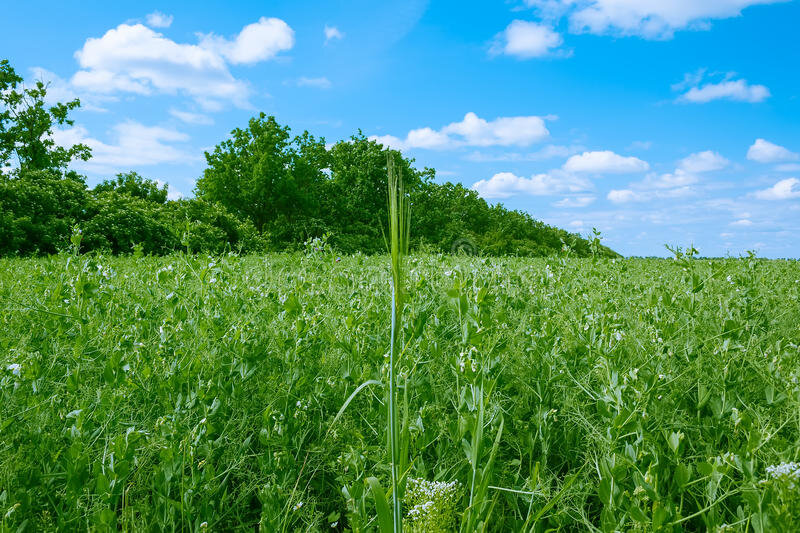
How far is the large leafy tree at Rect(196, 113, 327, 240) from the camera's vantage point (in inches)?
1444

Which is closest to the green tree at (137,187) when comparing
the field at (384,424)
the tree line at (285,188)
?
the tree line at (285,188)

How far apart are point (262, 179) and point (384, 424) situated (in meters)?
35.8

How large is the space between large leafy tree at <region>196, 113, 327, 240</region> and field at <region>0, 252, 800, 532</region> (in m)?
32.9

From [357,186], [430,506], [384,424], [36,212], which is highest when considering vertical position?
[357,186]

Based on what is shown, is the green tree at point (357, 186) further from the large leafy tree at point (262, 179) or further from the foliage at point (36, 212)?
the foliage at point (36, 212)

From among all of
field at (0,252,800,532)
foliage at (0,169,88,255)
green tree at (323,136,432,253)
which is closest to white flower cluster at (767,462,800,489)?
field at (0,252,800,532)

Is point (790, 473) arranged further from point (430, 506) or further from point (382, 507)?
point (382, 507)

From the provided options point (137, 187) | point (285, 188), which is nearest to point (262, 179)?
point (285, 188)

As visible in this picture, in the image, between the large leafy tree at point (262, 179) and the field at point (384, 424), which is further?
the large leafy tree at point (262, 179)

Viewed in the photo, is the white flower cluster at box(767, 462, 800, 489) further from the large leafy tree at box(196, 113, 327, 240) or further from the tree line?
the large leafy tree at box(196, 113, 327, 240)

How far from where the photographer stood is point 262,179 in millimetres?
36188

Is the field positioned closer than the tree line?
Yes

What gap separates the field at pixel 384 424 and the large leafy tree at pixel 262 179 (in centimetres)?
3286

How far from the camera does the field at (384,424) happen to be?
200cm
